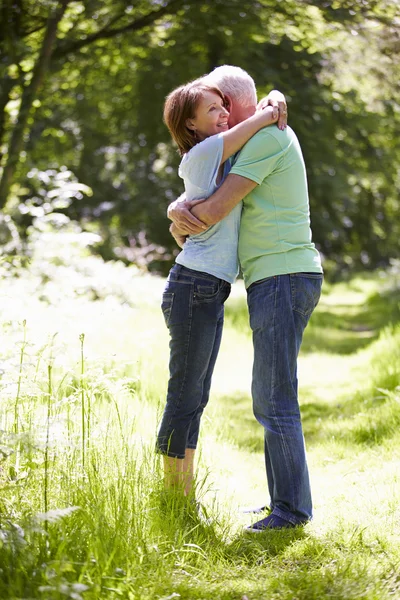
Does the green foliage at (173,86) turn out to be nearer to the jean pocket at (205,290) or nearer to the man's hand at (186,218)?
the man's hand at (186,218)

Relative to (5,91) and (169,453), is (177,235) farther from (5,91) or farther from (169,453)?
(5,91)

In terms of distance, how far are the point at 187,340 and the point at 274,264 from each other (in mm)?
460

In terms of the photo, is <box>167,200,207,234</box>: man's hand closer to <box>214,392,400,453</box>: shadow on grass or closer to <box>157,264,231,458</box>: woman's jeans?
<box>157,264,231,458</box>: woman's jeans

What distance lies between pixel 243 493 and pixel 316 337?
5746 millimetres

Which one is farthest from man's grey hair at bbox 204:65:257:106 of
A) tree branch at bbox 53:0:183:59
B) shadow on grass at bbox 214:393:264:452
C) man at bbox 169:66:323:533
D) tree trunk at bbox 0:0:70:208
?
tree branch at bbox 53:0:183:59

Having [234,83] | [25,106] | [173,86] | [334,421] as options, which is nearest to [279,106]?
[234,83]

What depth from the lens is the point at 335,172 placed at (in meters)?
15.4

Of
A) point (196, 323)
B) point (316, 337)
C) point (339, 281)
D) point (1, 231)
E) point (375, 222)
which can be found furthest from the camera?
point (375, 222)

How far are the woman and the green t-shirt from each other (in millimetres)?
57

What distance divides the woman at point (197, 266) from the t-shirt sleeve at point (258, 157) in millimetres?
31

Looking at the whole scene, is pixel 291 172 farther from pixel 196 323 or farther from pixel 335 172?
pixel 335 172

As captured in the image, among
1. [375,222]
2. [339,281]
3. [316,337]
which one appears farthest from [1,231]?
[375,222]

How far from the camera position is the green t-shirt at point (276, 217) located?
9.53 feet

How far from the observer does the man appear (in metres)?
2.88
